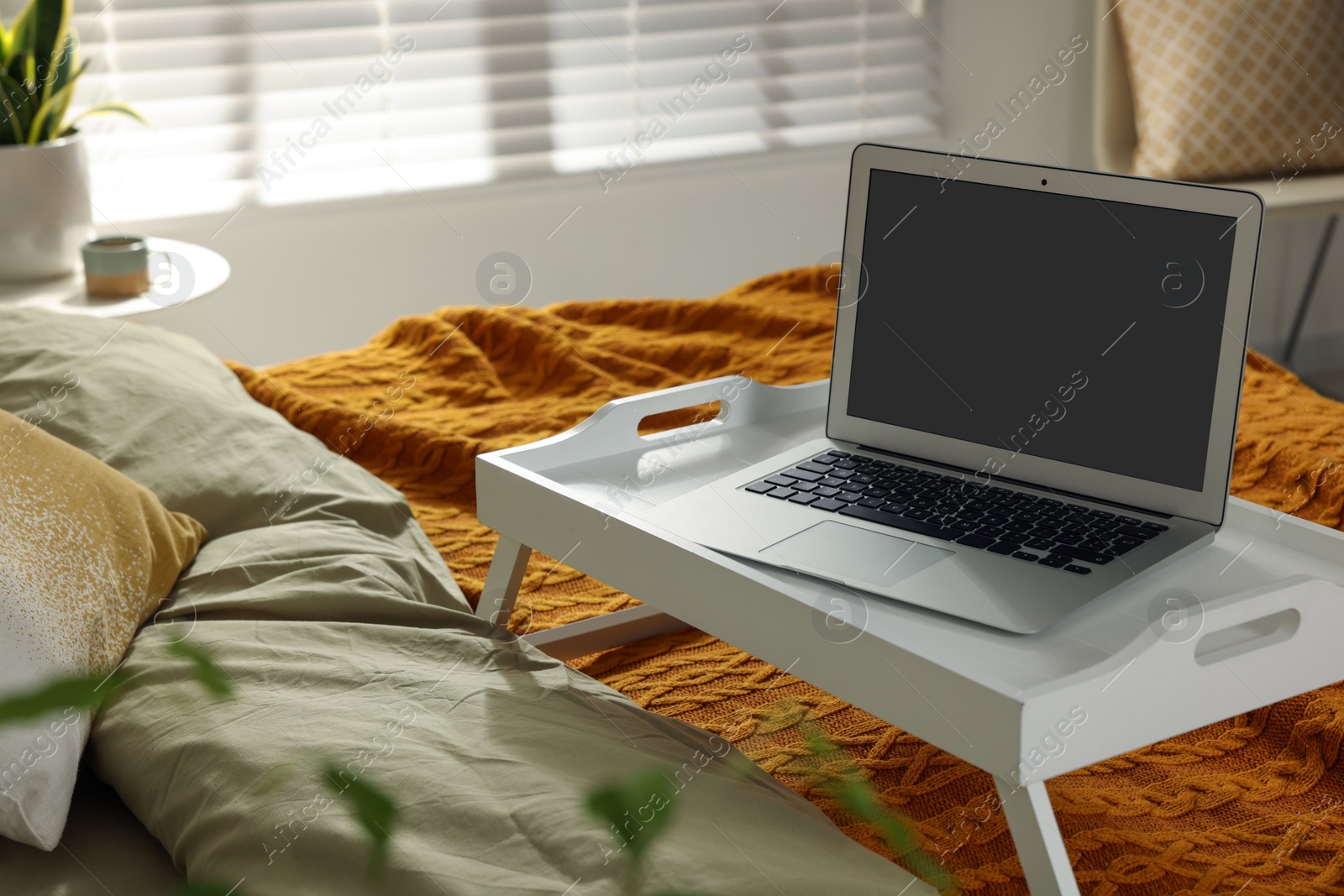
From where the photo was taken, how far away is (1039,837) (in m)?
0.57

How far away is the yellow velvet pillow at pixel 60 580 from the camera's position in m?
0.66

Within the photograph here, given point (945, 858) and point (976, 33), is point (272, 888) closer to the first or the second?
point (945, 858)

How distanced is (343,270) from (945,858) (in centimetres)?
216

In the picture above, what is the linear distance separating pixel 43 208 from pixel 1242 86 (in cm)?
231

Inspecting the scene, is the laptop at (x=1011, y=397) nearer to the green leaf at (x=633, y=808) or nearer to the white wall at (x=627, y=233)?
the green leaf at (x=633, y=808)

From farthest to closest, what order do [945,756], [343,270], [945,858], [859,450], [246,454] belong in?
[343,270] → [246,454] → [859,450] → [945,756] → [945,858]

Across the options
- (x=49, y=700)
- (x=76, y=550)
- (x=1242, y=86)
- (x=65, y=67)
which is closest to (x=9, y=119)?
(x=65, y=67)

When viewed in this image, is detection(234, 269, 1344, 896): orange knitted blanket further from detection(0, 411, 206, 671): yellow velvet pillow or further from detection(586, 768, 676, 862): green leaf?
detection(586, 768, 676, 862): green leaf

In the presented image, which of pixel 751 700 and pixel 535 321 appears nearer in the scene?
pixel 751 700

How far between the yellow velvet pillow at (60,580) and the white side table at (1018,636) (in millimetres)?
248

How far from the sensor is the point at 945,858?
0.70 m

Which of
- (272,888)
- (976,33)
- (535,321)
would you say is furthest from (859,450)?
(976,33)

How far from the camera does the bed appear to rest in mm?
659

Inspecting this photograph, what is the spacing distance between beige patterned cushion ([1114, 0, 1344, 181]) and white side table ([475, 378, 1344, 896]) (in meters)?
2.03
